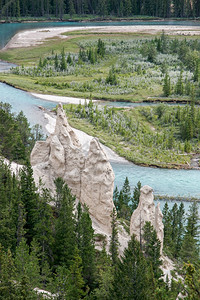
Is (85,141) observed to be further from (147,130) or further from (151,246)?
(151,246)

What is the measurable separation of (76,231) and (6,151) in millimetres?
24318

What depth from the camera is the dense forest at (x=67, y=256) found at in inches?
1154

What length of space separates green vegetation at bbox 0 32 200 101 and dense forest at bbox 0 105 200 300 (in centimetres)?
6694

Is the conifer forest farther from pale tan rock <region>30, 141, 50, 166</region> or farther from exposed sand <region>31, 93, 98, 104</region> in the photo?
exposed sand <region>31, 93, 98, 104</region>

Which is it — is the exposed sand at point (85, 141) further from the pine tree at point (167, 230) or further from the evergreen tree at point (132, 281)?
the evergreen tree at point (132, 281)

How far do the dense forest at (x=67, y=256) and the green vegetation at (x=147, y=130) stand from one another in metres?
34.1

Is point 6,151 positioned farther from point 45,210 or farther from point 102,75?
point 102,75

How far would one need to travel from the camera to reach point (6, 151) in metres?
59.8

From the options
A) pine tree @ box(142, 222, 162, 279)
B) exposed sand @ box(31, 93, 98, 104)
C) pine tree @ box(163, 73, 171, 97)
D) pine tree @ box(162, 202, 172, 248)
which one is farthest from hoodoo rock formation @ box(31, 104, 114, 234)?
pine tree @ box(163, 73, 171, 97)

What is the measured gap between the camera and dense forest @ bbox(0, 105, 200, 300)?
→ 2931cm

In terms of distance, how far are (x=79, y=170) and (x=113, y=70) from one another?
90.1 m

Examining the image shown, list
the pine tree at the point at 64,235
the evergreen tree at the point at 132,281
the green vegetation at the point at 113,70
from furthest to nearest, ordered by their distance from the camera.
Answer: the green vegetation at the point at 113,70 → the pine tree at the point at 64,235 → the evergreen tree at the point at 132,281

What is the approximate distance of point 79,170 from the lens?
42938 mm

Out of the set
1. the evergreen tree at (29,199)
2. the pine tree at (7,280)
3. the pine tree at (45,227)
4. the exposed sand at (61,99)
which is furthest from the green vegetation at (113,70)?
the pine tree at (7,280)
